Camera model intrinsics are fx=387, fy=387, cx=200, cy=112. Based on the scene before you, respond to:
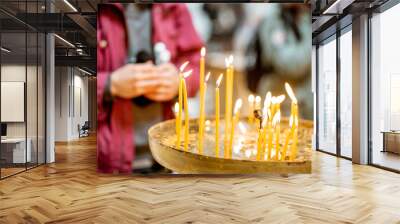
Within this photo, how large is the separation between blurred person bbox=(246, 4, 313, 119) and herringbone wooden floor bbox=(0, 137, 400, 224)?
135 centimetres

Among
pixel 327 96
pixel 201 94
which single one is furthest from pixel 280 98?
pixel 327 96

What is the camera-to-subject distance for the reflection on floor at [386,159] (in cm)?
688

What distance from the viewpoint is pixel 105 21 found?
5.89 metres

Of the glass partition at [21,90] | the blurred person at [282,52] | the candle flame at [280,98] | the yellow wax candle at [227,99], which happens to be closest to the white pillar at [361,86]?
the blurred person at [282,52]

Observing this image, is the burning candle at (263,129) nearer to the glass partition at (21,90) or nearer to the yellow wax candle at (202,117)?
the yellow wax candle at (202,117)

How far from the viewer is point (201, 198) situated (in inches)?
176

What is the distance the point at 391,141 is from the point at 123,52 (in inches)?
197

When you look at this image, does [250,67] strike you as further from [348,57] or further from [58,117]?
[58,117]

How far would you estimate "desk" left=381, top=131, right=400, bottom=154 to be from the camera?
6.89 m

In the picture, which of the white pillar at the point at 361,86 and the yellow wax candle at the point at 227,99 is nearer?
the yellow wax candle at the point at 227,99

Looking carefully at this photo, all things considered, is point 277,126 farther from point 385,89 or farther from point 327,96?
point 327,96

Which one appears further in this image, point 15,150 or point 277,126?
point 15,150

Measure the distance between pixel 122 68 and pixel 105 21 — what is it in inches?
30.0

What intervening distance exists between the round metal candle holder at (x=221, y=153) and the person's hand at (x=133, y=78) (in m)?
0.60
